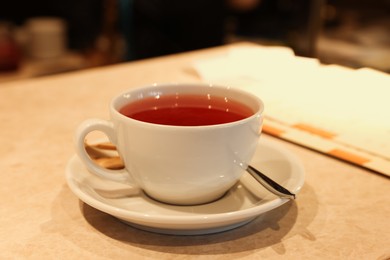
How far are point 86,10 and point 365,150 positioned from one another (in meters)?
2.62

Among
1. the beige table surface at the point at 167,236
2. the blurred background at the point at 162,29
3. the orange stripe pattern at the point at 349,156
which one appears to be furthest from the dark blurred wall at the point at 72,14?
Answer: the orange stripe pattern at the point at 349,156

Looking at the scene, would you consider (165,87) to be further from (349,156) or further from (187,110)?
(349,156)

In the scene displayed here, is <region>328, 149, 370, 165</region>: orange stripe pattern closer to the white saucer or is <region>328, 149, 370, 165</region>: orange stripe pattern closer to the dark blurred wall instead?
the white saucer

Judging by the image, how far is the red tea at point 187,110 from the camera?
21.9 inches

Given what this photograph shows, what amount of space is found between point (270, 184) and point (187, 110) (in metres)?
0.12

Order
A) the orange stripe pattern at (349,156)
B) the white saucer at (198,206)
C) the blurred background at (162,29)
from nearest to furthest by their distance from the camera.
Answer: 1. the white saucer at (198,206)
2. the orange stripe pattern at (349,156)
3. the blurred background at (162,29)

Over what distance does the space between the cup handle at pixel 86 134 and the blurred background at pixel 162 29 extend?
4.21ft

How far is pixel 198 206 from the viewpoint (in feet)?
1.80

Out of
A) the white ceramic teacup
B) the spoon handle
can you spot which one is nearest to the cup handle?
the white ceramic teacup

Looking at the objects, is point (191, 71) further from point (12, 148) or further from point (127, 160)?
point (127, 160)

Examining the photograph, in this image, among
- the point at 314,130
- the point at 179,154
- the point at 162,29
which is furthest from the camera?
the point at 162,29

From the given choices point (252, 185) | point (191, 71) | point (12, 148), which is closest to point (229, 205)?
point (252, 185)

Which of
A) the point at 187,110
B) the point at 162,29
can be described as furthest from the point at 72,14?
the point at 187,110

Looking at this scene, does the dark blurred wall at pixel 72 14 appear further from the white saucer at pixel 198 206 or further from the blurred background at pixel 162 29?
the white saucer at pixel 198 206
